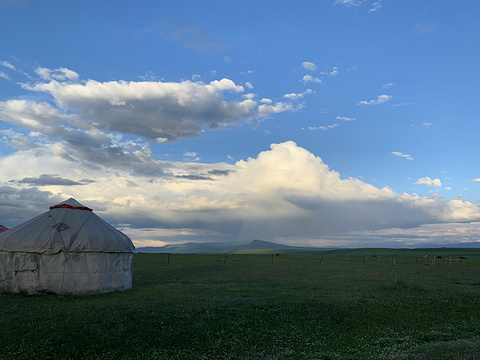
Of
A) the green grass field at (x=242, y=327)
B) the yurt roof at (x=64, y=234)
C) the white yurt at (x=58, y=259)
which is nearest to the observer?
the green grass field at (x=242, y=327)

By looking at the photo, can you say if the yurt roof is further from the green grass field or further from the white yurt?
the green grass field

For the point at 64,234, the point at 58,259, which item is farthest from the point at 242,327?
the point at 64,234

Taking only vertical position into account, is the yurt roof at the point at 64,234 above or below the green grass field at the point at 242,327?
above

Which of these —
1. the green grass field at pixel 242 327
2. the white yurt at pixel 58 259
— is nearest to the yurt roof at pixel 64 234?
the white yurt at pixel 58 259

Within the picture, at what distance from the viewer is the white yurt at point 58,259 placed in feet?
73.1

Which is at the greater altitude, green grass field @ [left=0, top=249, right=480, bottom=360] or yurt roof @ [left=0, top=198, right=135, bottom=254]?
yurt roof @ [left=0, top=198, right=135, bottom=254]

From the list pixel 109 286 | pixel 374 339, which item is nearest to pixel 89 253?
pixel 109 286

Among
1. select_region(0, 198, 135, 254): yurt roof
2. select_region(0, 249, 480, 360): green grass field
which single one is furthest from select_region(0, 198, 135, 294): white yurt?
select_region(0, 249, 480, 360): green grass field

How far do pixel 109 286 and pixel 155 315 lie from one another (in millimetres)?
9728

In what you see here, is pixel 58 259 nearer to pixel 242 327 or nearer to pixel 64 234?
pixel 64 234

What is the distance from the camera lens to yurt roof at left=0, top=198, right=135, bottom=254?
73.9ft

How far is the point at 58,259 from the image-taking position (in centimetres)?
2256

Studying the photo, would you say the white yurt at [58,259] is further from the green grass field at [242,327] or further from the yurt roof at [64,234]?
the green grass field at [242,327]

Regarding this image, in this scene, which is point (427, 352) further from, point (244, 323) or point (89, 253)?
point (89, 253)
